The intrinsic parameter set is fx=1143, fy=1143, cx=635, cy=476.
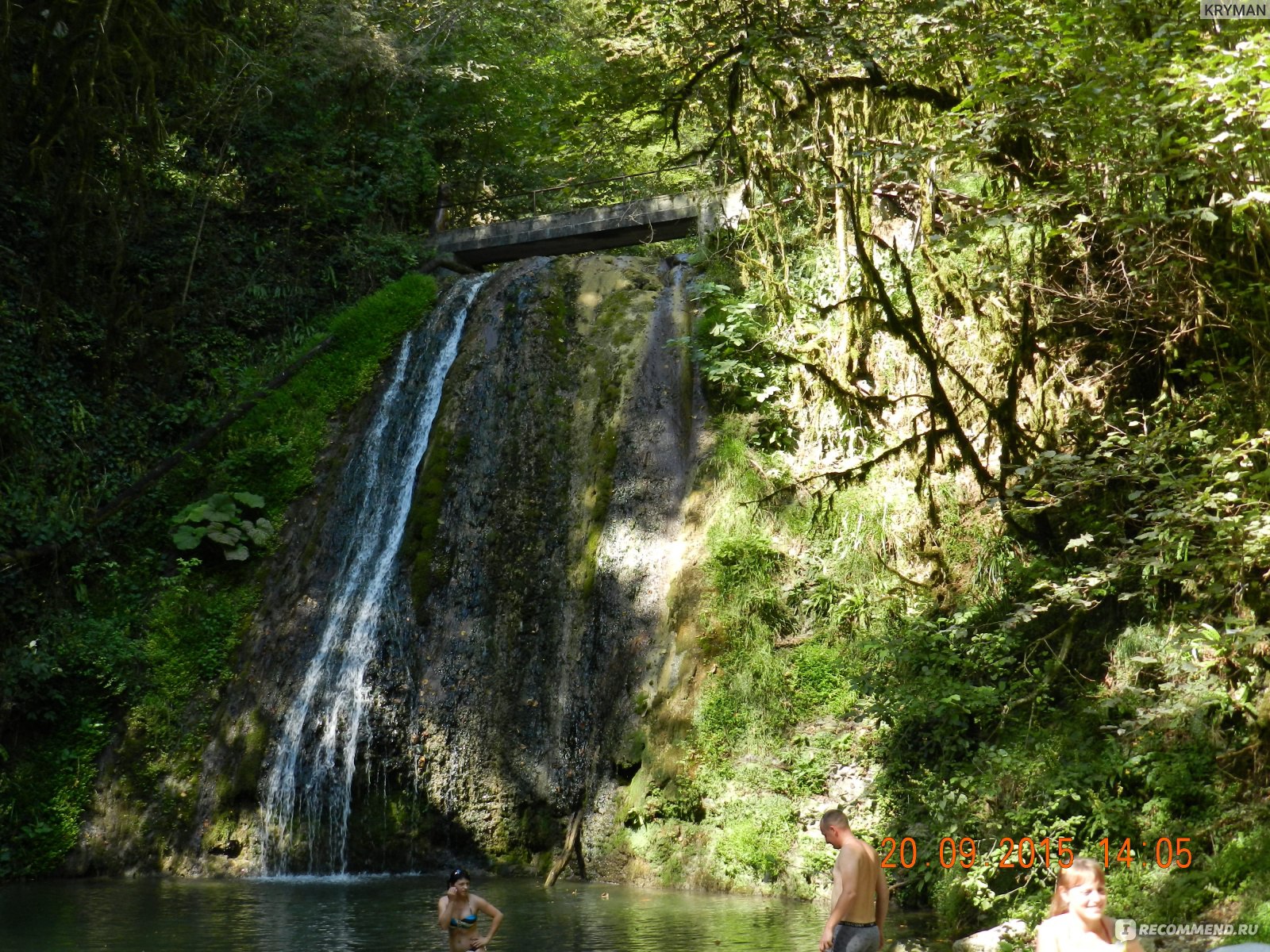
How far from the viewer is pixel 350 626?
12734 millimetres

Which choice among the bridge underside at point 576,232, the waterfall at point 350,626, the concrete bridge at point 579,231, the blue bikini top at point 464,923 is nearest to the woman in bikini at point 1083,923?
the blue bikini top at point 464,923

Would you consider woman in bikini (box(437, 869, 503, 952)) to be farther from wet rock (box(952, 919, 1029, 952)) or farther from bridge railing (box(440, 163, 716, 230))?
bridge railing (box(440, 163, 716, 230))

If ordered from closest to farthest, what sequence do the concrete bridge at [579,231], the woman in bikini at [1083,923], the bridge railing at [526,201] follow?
1. the woman in bikini at [1083,923]
2. the concrete bridge at [579,231]
3. the bridge railing at [526,201]

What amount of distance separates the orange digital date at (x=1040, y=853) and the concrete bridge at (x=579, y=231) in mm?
9729

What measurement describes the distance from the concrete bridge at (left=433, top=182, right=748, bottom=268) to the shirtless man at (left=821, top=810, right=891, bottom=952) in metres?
11.5

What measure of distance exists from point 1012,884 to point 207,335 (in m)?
13.6

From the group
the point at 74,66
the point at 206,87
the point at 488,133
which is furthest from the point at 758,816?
the point at 488,133

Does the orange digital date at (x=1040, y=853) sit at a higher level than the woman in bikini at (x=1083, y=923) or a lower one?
lower

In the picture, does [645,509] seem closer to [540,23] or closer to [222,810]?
[222,810]

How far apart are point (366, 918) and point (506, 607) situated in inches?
170

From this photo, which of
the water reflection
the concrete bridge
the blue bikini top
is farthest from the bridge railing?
the blue bikini top

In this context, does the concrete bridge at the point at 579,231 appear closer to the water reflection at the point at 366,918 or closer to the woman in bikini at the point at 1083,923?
the water reflection at the point at 366,918

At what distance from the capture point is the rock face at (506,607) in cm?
1144

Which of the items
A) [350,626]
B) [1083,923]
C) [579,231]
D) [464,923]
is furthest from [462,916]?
[579,231]
